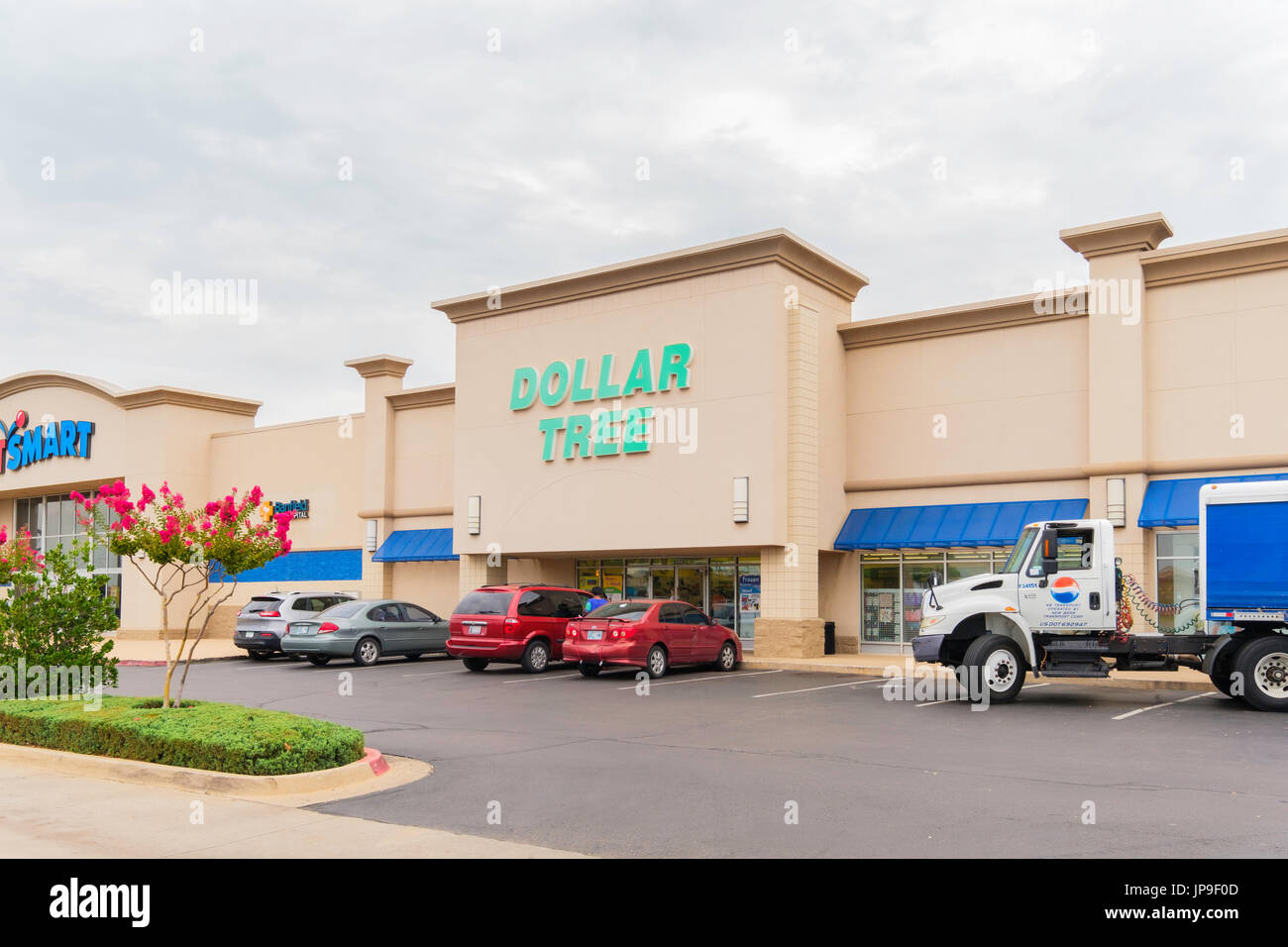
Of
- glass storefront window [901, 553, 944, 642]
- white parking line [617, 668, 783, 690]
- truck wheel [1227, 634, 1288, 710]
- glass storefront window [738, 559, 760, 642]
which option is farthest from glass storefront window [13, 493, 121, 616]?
truck wheel [1227, 634, 1288, 710]

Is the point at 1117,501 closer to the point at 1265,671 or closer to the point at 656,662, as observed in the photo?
the point at 1265,671

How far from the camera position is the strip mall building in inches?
865

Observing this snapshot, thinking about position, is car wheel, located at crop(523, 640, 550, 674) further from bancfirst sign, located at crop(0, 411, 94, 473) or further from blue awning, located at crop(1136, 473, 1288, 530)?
bancfirst sign, located at crop(0, 411, 94, 473)

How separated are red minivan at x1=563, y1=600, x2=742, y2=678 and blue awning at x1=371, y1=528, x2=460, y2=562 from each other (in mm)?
11183

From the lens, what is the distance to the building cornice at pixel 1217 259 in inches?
834

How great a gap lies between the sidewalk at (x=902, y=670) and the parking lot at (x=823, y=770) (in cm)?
62

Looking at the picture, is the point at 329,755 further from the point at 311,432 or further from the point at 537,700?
the point at 311,432

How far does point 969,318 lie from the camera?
24.8m

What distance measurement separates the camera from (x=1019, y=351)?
24.3m

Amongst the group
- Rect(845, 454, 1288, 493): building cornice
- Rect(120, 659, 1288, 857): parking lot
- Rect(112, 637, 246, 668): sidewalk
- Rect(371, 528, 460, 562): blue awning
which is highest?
Rect(845, 454, 1288, 493): building cornice

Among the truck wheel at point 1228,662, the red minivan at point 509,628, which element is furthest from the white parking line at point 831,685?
the truck wheel at point 1228,662

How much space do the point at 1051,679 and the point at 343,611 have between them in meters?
14.8

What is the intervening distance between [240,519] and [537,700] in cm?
604

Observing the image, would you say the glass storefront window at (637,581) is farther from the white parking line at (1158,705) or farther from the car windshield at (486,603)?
the white parking line at (1158,705)
